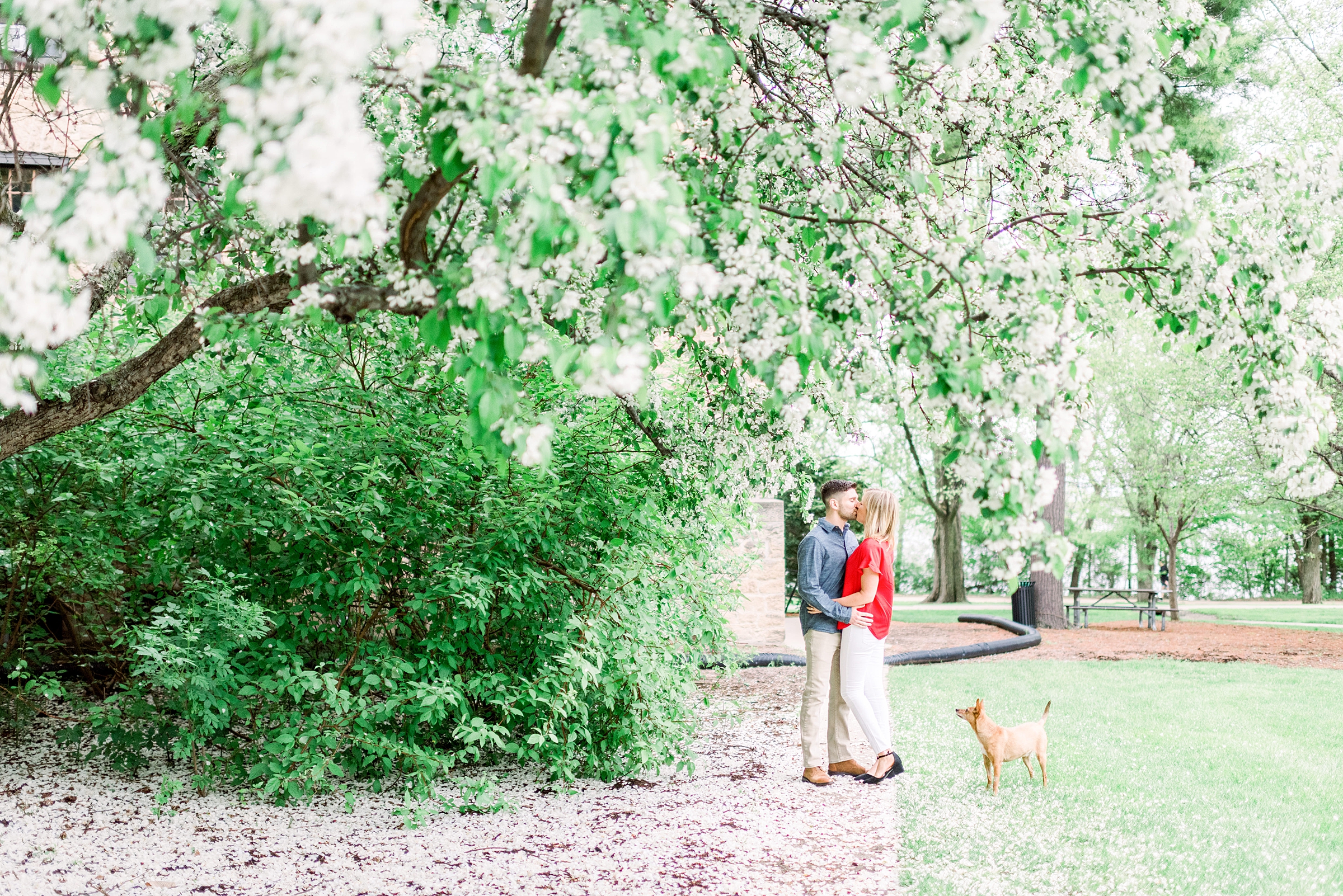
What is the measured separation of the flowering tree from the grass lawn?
1.90m

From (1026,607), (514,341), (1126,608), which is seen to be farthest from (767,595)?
(514,341)

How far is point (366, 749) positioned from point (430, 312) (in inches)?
140

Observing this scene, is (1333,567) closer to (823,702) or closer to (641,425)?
(823,702)

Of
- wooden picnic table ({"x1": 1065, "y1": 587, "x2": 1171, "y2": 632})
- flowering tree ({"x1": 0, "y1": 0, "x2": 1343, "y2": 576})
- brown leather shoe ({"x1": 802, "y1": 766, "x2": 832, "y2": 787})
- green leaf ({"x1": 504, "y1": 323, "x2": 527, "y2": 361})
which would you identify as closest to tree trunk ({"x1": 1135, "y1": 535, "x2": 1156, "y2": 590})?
wooden picnic table ({"x1": 1065, "y1": 587, "x2": 1171, "y2": 632})

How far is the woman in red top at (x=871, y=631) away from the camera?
Result: 18.5 feet

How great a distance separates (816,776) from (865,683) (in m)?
0.62

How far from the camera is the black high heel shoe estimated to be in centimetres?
564

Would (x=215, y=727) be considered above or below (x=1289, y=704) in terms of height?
above

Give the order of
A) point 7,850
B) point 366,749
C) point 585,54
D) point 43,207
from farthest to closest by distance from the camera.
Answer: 1. point 366,749
2. point 7,850
3. point 585,54
4. point 43,207

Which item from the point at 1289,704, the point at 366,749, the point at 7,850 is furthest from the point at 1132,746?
the point at 7,850

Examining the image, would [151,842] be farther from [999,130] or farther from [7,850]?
[999,130]

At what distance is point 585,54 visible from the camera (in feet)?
7.80

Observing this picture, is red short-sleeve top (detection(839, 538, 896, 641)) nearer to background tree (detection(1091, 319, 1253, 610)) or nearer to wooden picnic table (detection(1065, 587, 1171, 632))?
background tree (detection(1091, 319, 1253, 610))

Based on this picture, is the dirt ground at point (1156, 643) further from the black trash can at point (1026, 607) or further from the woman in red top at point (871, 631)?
the woman in red top at point (871, 631)
